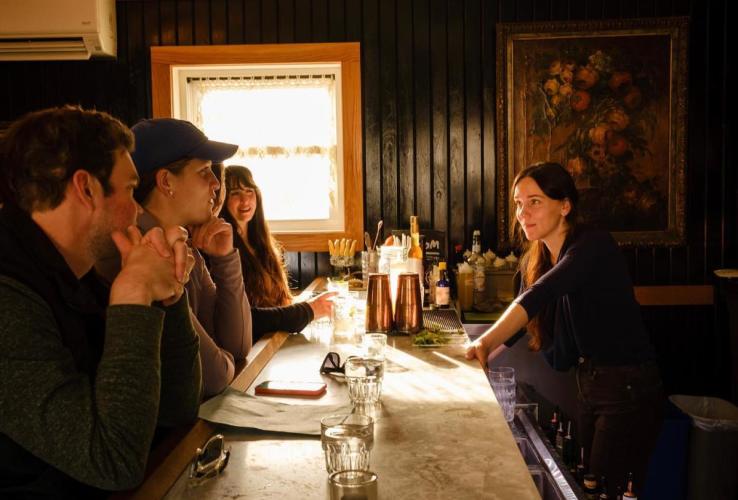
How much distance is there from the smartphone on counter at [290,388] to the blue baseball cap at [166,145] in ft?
2.21

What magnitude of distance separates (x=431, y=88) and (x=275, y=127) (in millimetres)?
1070

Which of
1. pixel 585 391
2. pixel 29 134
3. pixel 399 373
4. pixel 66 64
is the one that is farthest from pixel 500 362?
pixel 66 64

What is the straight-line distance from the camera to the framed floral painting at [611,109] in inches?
173

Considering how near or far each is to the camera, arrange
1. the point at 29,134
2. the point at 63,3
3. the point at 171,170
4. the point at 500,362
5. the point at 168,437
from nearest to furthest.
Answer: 1. the point at 29,134
2. the point at 168,437
3. the point at 171,170
4. the point at 500,362
5. the point at 63,3

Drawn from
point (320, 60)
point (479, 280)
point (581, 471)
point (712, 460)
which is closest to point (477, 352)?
point (581, 471)

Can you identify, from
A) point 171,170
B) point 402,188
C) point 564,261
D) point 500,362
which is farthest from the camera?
point 402,188

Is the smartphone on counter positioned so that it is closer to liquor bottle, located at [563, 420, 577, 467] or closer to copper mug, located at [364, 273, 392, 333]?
copper mug, located at [364, 273, 392, 333]

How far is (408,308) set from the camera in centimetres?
259

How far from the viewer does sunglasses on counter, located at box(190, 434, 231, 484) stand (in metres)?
1.26

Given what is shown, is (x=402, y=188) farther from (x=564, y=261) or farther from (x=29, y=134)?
(x=29, y=134)

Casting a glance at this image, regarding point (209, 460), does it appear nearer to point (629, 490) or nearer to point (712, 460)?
point (629, 490)

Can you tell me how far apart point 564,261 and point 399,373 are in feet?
3.13

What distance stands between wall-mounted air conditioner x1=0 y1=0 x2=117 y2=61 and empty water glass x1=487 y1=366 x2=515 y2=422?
3350mm

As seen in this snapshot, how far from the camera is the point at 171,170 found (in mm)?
1980
